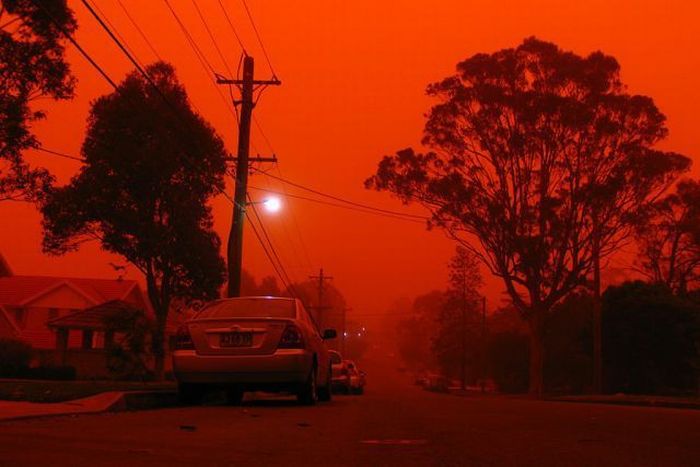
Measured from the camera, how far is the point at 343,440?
26.1 feet

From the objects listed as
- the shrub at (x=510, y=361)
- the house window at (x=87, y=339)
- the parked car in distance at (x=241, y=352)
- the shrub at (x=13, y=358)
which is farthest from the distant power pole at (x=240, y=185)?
the shrub at (x=510, y=361)

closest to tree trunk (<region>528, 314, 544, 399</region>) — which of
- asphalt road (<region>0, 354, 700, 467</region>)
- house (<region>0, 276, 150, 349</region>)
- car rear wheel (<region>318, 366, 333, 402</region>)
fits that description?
car rear wheel (<region>318, 366, 333, 402</region>)

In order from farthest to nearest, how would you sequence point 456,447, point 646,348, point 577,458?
point 646,348 < point 456,447 < point 577,458

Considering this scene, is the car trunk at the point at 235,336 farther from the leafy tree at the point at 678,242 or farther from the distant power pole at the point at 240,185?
the leafy tree at the point at 678,242

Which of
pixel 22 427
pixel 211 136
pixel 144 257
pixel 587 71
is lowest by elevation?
pixel 22 427

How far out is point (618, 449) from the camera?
7527 millimetres

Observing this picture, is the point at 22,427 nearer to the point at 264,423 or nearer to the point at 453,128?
the point at 264,423

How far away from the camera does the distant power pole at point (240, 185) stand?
23.8 meters

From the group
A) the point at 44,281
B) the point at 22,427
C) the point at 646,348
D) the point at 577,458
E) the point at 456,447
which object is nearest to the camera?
the point at 577,458

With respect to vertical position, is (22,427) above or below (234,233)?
below

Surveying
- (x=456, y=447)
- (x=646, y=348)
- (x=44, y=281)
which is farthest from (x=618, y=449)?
(x=44, y=281)

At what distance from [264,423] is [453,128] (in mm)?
25750

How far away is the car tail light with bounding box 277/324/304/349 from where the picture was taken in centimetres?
1172

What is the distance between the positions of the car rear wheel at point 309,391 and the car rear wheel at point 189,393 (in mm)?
1372
